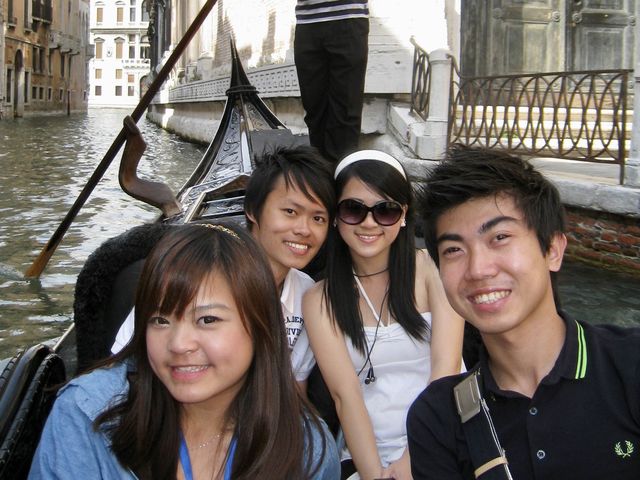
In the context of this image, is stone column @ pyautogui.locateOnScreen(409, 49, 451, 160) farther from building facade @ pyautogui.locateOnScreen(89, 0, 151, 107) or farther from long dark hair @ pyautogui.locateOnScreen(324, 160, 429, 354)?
building facade @ pyautogui.locateOnScreen(89, 0, 151, 107)

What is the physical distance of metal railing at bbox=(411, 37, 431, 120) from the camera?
4.30 meters

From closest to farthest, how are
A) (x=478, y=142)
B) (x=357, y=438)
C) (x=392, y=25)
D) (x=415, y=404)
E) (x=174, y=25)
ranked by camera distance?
(x=415, y=404) < (x=357, y=438) < (x=478, y=142) < (x=392, y=25) < (x=174, y=25)

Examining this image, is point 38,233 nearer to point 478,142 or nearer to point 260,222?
point 478,142

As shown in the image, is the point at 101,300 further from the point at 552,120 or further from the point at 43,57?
the point at 43,57

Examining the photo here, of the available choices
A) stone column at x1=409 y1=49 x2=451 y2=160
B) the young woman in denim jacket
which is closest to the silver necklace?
the young woman in denim jacket

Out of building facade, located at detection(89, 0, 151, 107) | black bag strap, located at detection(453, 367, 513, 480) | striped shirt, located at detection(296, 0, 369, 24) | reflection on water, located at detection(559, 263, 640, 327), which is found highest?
building facade, located at detection(89, 0, 151, 107)

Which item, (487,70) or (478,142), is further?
(487,70)

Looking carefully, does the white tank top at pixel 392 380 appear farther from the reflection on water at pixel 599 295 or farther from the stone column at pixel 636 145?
the stone column at pixel 636 145

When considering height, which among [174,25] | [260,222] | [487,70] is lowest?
[260,222]

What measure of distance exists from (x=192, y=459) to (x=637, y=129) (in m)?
2.57

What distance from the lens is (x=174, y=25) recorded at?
15906 millimetres

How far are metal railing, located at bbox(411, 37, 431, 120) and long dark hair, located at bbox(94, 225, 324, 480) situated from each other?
3.36 meters

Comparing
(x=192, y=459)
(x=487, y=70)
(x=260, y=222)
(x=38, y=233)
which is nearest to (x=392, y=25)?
(x=487, y=70)

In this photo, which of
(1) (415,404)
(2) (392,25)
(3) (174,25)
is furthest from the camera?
(3) (174,25)
